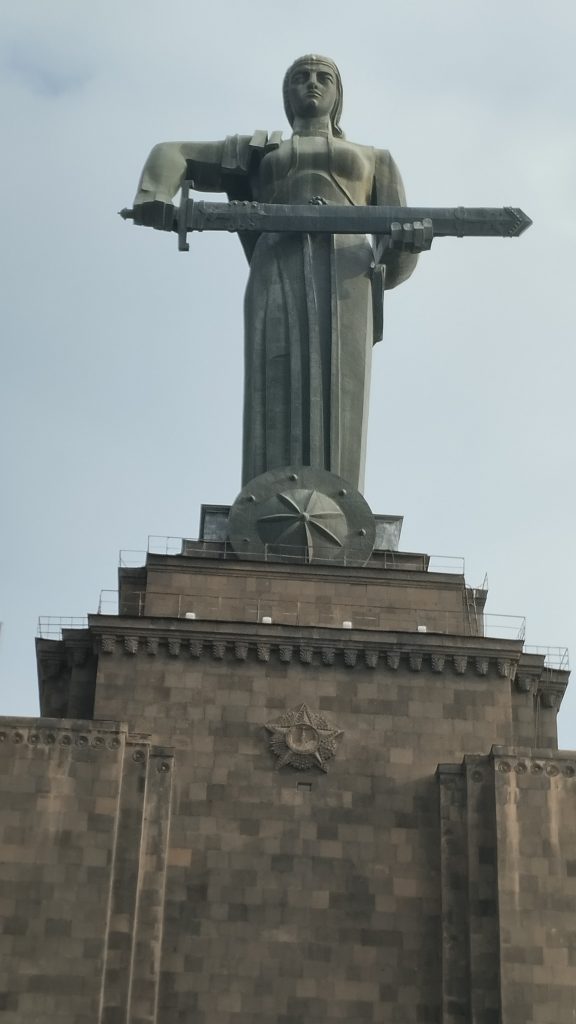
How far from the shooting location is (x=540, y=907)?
37.5m

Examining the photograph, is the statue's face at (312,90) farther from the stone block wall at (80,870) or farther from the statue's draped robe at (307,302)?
the stone block wall at (80,870)

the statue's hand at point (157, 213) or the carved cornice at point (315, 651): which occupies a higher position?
the statue's hand at point (157, 213)

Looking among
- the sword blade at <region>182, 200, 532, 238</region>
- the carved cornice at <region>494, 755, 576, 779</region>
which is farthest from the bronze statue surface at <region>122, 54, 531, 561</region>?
the carved cornice at <region>494, 755, 576, 779</region>

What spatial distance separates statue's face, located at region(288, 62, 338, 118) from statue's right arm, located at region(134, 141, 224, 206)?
2515 mm

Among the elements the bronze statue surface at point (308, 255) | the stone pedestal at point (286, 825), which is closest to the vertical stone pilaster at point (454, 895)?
the stone pedestal at point (286, 825)

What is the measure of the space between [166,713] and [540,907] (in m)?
8.67

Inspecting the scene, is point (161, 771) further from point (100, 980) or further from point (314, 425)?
point (314, 425)

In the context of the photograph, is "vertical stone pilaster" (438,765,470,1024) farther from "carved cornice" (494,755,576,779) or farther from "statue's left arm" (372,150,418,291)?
"statue's left arm" (372,150,418,291)

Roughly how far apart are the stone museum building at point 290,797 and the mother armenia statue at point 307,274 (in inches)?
75.2

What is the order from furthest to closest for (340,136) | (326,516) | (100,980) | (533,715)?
(340,136) → (326,516) → (533,715) → (100,980)

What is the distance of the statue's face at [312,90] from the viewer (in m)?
51.4

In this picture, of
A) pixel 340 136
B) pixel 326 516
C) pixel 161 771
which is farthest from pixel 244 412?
pixel 161 771

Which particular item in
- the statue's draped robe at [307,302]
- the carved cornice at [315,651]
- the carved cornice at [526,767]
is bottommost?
the carved cornice at [526,767]

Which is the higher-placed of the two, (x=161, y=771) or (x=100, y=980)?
(x=161, y=771)
